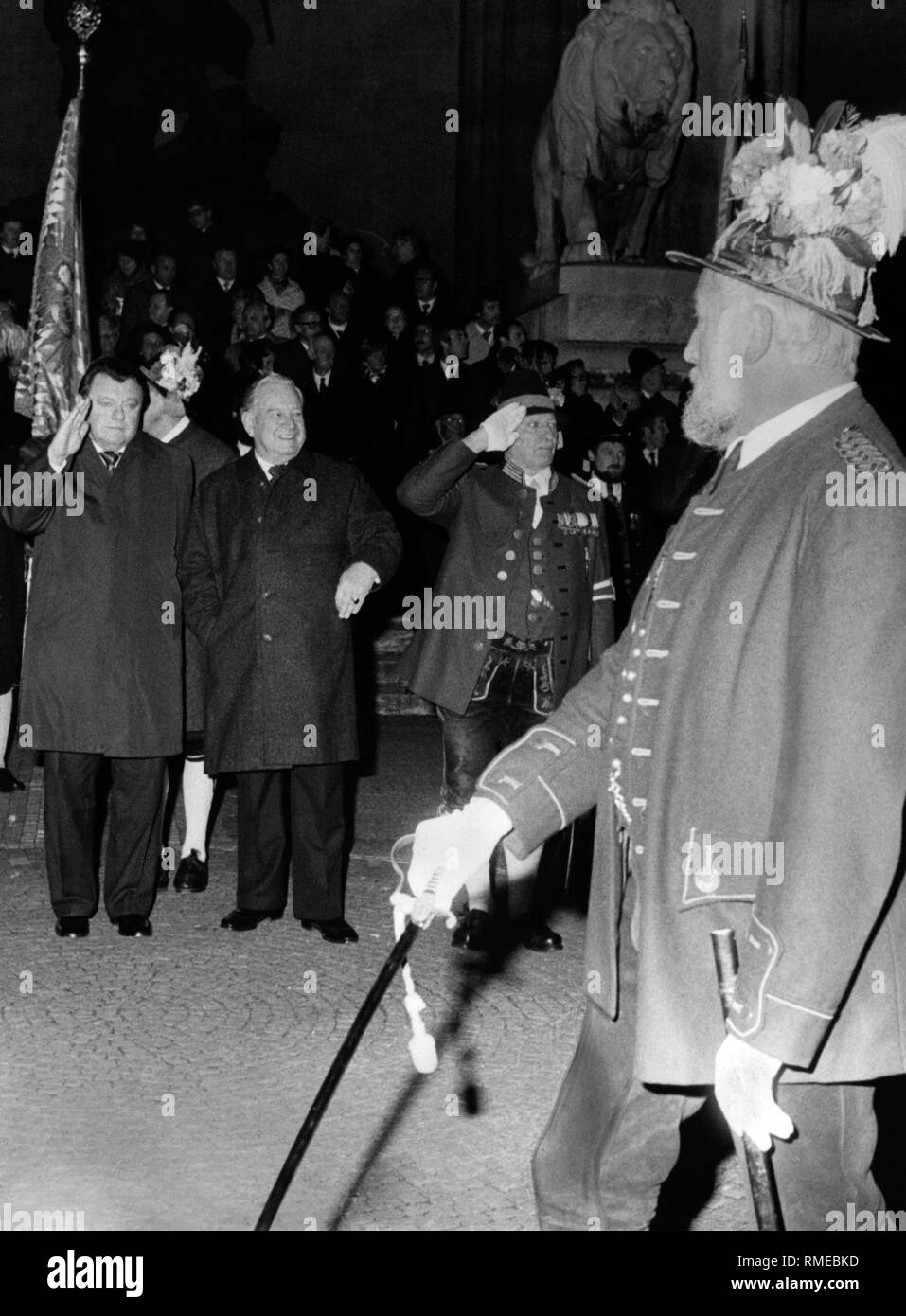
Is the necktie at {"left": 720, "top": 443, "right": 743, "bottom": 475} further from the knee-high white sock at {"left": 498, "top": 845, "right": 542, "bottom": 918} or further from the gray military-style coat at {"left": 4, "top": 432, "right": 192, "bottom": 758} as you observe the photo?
the gray military-style coat at {"left": 4, "top": 432, "right": 192, "bottom": 758}

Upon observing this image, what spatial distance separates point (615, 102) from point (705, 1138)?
11623 mm

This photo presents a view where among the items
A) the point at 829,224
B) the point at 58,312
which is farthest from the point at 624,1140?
the point at 58,312

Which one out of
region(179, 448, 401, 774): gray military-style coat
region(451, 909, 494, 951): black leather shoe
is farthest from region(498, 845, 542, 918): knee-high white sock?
region(179, 448, 401, 774): gray military-style coat

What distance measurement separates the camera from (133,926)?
7121 mm

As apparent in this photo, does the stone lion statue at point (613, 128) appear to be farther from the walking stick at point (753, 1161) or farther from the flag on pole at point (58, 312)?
the walking stick at point (753, 1161)

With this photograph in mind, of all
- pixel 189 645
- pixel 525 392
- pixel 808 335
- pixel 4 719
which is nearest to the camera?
pixel 808 335

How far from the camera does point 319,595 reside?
7215mm

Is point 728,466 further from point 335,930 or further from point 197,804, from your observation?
point 197,804

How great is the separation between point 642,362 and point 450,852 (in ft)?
36.7

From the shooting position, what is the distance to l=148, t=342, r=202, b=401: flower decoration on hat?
27.5ft

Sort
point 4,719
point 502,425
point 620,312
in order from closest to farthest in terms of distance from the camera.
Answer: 1. point 502,425
2. point 4,719
3. point 620,312

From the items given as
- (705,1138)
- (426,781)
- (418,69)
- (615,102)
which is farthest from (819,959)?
(418,69)

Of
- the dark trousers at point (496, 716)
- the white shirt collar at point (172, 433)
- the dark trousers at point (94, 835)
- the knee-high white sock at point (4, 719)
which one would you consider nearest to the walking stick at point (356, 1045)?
A: the dark trousers at point (496, 716)

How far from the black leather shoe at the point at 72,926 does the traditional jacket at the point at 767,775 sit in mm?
4142
